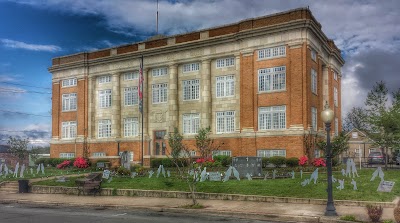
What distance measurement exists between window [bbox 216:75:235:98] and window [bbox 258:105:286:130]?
12.7ft

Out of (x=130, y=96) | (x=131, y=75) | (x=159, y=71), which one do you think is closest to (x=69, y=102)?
(x=130, y=96)

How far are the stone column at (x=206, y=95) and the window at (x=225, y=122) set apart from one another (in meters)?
0.97

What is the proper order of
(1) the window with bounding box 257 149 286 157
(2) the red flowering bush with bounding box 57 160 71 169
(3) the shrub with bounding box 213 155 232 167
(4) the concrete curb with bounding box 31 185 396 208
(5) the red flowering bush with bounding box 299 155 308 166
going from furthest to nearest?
(2) the red flowering bush with bounding box 57 160 71 169
(1) the window with bounding box 257 149 286 157
(3) the shrub with bounding box 213 155 232 167
(5) the red flowering bush with bounding box 299 155 308 166
(4) the concrete curb with bounding box 31 185 396 208

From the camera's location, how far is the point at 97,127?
168 ft

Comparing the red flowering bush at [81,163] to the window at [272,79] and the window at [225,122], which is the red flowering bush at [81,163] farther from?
the window at [272,79]

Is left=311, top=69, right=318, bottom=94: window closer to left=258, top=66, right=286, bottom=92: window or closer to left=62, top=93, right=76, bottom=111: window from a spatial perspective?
left=258, top=66, right=286, bottom=92: window

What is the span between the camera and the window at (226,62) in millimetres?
41938

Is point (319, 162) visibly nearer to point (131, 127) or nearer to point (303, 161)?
point (303, 161)

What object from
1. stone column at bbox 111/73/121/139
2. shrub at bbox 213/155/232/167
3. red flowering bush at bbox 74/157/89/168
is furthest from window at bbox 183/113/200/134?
red flowering bush at bbox 74/157/89/168

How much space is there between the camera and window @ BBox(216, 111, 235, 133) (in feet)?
137

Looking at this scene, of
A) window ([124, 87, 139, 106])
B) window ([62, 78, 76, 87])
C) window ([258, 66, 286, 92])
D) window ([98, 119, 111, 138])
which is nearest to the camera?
window ([258, 66, 286, 92])

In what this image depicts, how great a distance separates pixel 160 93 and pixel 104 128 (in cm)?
877

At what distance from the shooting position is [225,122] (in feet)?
138

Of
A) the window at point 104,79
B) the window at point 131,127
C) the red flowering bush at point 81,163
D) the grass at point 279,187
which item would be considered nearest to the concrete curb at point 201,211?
the grass at point 279,187
